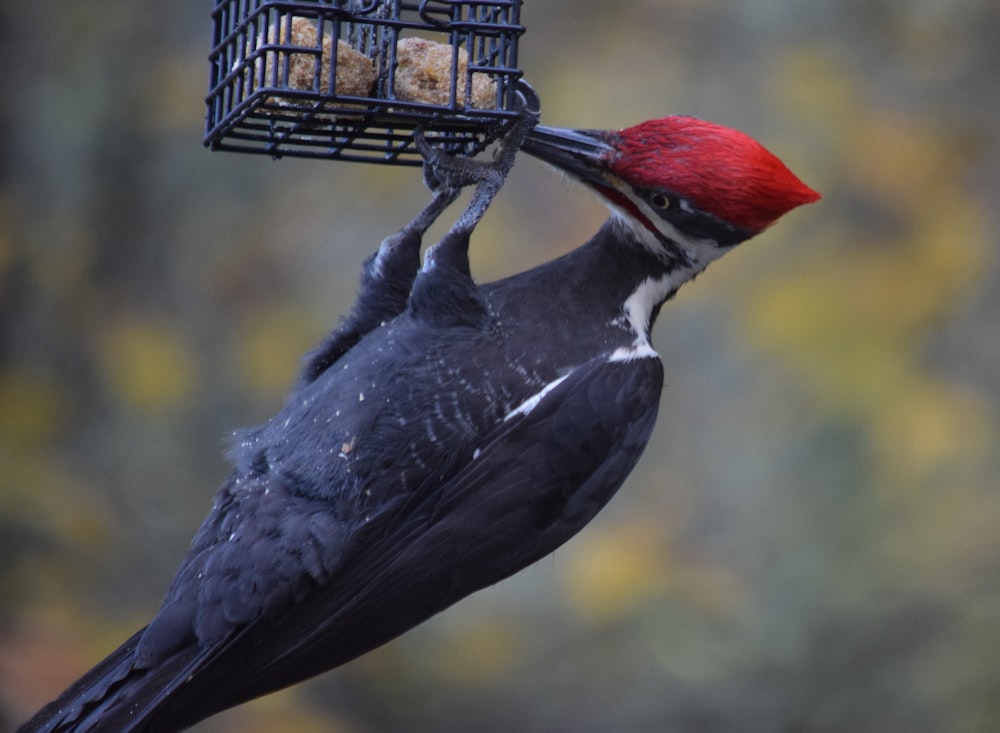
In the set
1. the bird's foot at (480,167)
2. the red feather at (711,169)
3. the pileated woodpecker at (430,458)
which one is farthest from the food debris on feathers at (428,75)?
the red feather at (711,169)

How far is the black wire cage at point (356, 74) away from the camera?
277 cm

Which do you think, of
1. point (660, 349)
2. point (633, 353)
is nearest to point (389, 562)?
point (633, 353)

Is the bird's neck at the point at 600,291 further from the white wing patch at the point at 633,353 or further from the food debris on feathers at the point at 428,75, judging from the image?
the food debris on feathers at the point at 428,75

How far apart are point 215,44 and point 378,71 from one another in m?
0.52

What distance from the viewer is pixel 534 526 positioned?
10.5 feet

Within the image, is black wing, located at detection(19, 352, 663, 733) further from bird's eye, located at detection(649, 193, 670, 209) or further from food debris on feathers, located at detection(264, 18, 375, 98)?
food debris on feathers, located at detection(264, 18, 375, 98)

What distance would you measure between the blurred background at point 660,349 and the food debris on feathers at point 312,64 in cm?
252

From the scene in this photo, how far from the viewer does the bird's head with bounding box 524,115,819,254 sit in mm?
3094

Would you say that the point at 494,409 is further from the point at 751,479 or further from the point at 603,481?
the point at 751,479

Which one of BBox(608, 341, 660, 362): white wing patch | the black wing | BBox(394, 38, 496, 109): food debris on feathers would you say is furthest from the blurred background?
BBox(394, 38, 496, 109): food debris on feathers

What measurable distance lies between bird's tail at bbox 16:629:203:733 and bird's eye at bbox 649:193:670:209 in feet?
4.74

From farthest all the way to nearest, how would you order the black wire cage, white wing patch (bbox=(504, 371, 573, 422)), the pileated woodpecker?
white wing patch (bbox=(504, 371, 573, 422)) → the pileated woodpecker → the black wire cage

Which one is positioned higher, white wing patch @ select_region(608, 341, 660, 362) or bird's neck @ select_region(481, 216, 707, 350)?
bird's neck @ select_region(481, 216, 707, 350)

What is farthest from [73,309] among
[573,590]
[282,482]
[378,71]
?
Result: [378,71]
